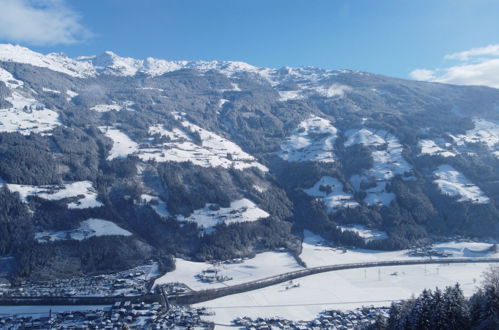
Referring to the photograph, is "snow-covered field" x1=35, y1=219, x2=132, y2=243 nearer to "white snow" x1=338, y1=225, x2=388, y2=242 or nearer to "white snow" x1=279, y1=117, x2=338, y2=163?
"white snow" x1=338, y1=225, x2=388, y2=242

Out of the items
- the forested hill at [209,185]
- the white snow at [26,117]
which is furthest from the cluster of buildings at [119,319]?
the white snow at [26,117]

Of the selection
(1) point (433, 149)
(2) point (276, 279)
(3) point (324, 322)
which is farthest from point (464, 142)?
(3) point (324, 322)

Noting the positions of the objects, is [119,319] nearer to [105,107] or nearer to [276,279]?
[276,279]

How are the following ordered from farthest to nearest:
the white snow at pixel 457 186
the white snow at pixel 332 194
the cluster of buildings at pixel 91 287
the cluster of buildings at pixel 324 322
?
the white snow at pixel 332 194 → the white snow at pixel 457 186 → the cluster of buildings at pixel 91 287 → the cluster of buildings at pixel 324 322

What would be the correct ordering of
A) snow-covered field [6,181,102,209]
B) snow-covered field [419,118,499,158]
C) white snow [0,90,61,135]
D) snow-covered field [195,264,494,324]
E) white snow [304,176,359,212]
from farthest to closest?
snow-covered field [419,118,499,158]
white snow [0,90,61,135]
white snow [304,176,359,212]
snow-covered field [6,181,102,209]
snow-covered field [195,264,494,324]

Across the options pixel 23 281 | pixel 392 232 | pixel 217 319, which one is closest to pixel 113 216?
pixel 23 281

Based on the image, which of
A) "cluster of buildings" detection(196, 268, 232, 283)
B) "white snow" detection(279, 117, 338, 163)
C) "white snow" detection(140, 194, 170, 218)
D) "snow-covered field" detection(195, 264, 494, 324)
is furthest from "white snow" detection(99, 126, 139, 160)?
"snow-covered field" detection(195, 264, 494, 324)

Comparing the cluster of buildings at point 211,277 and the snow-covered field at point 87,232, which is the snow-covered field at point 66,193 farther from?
A: the cluster of buildings at point 211,277
